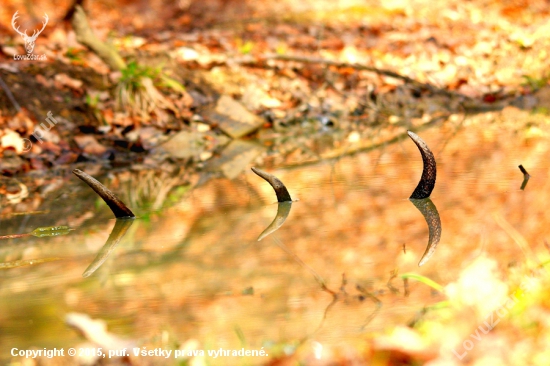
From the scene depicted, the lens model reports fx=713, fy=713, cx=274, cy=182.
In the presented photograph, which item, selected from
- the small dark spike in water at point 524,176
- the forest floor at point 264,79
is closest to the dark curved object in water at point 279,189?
the small dark spike in water at point 524,176

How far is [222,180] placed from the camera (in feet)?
14.3

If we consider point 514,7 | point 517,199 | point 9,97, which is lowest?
point 517,199

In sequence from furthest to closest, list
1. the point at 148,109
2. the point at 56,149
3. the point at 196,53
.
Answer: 1. the point at 196,53
2. the point at 148,109
3. the point at 56,149

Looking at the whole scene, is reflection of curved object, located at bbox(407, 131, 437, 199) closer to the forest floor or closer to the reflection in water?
the reflection in water

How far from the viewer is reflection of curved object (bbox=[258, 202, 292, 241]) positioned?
9.35 ft

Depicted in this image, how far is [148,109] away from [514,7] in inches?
291

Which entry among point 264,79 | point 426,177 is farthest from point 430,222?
point 264,79

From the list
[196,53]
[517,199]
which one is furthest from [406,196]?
[196,53]

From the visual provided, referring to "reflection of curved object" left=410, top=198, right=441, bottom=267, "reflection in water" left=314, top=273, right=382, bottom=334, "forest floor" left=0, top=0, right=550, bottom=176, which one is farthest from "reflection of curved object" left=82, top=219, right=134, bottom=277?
"forest floor" left=0, top=0, right=550, bottom=176

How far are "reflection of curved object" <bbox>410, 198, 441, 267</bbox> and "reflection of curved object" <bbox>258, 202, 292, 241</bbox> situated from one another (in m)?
0.57

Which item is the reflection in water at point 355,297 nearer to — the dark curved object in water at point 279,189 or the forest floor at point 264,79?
the dark curved object in water at point 279,189

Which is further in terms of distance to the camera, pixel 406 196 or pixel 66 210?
pixel 66 210

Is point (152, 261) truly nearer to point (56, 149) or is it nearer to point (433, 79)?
point (56, 149)

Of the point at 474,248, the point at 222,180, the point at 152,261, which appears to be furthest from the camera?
the point at 222,180
